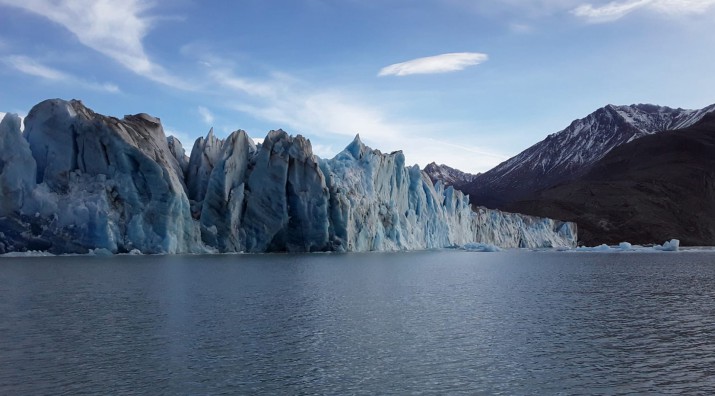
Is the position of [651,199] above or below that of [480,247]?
above

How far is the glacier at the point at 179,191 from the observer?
150ft

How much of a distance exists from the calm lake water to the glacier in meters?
19.2

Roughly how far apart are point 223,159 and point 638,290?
37519mm

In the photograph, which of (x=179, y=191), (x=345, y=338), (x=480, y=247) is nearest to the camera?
(x=345, y=338)

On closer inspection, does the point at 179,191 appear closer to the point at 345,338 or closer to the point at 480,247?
the point at 345,338

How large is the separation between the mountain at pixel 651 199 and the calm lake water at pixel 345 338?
123m

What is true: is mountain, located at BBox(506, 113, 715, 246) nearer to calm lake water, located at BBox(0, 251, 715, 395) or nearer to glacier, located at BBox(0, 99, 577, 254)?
glacier, located at BBox(0, 99, 577, 254)

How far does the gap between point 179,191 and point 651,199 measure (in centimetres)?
14128

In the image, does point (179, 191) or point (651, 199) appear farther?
point (651, 199)

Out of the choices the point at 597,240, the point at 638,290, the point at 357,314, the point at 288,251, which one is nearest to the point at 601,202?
the point at 597,240

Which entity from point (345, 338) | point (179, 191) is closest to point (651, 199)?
point (179, 191)

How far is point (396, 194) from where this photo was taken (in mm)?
69000

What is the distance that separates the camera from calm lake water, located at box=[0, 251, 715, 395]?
36.4ft

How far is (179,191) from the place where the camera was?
49719 mm
